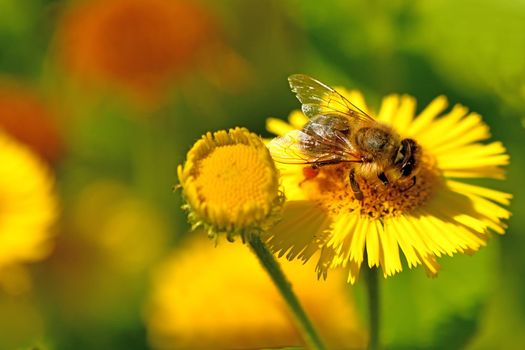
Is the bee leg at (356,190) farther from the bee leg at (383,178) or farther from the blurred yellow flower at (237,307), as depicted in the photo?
the blurred yellow flower at (237,307)

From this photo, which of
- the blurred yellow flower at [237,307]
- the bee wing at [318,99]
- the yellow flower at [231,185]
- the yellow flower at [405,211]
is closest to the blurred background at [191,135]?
the blurred yellow flower at [237,307]

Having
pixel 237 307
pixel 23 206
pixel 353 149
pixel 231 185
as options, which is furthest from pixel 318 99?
pixel 23 206

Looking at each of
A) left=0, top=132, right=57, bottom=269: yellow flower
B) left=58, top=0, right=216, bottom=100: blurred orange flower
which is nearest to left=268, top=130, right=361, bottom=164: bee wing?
left=0, top=132, right=57, bottom=269: yellow flower

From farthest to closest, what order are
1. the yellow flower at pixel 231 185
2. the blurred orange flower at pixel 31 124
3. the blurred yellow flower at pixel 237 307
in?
the blurred orange flower at pixel 31 124 < the blurred yellow flower at pixel 237 307 < the yellow flower at pixel 231 185

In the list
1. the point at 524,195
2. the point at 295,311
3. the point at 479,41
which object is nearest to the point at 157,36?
the point at 479,41

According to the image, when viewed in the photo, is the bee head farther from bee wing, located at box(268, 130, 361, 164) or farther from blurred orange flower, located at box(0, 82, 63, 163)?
blurred orange flower, located at box(0, 82, 63, 163)

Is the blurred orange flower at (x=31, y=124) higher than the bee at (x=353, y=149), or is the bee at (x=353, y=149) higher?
the bee at (x=353, y=149)

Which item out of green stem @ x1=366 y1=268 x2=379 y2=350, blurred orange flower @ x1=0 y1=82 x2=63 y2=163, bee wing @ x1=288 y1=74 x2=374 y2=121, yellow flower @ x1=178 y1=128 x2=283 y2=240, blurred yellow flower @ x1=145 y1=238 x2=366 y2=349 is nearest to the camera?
yellow flower @ x1=178 y1=128 x2=283 y2=240
